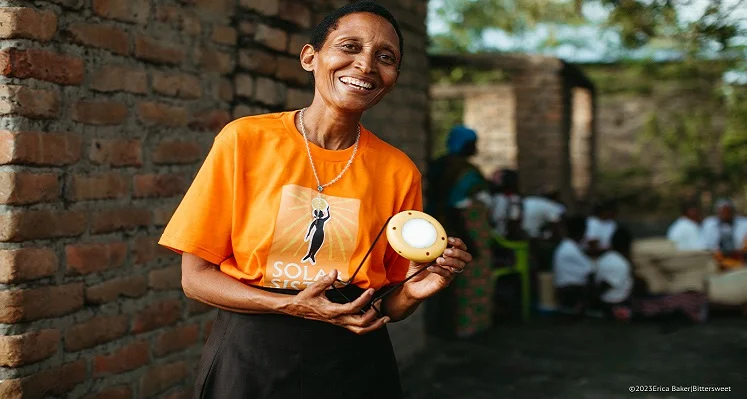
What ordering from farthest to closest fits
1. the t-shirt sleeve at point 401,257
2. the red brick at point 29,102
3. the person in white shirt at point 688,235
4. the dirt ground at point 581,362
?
the person in white shirt at point 688,235 → the dirt ground at point 581,362 → the red brick at point 29,102 → the t-shirt sleeve at point 401,257

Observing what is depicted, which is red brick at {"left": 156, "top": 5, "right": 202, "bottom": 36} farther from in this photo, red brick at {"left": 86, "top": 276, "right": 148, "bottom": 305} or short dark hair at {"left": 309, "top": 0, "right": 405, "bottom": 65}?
short dark hair at {"left": 309, "top": 0, "right": 405, "bottom": 65}

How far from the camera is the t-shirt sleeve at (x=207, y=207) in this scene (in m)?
1.67

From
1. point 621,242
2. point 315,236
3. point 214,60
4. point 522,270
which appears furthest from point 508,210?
point 315,236

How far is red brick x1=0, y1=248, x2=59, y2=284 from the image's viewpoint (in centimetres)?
223

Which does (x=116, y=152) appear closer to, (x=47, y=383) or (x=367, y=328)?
(x=47, y=383)

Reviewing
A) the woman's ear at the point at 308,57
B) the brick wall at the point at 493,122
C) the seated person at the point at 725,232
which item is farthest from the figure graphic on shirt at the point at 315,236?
the brick wall at the point at 493,122

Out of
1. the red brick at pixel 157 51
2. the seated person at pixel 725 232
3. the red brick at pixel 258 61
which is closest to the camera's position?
the red brick at pixel 157 51

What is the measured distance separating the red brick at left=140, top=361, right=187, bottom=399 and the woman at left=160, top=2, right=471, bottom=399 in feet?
3.79

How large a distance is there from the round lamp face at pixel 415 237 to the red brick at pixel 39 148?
1216 mm

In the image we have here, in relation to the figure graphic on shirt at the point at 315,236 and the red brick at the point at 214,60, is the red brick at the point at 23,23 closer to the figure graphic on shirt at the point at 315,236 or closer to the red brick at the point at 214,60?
the red brick at the point at 214,60

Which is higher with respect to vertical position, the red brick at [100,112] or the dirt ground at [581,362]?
the red brick at [100,112]

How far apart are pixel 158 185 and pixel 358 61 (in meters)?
1.39

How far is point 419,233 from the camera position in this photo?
1.69m

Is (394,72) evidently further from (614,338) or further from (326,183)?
(614,338)
